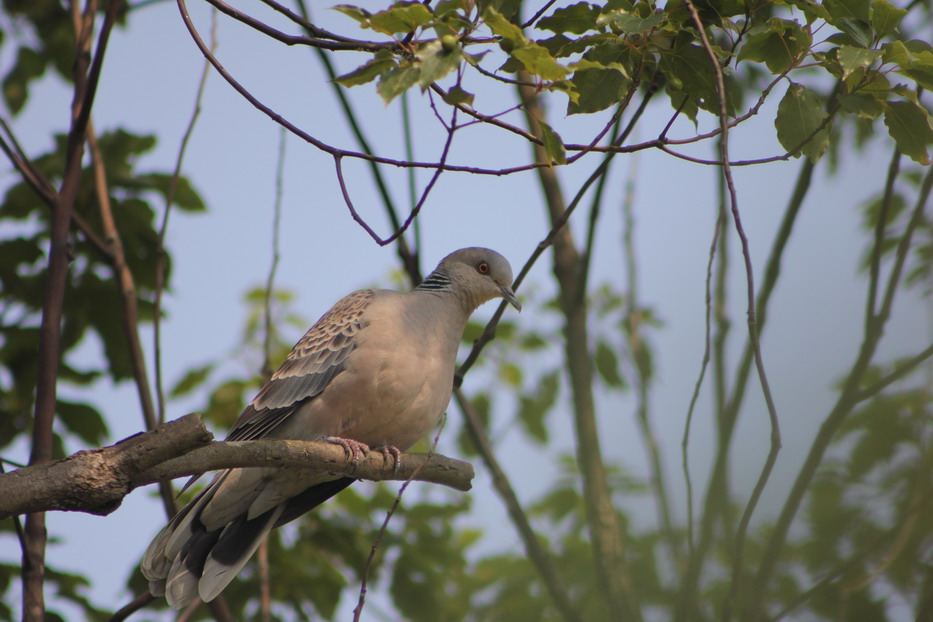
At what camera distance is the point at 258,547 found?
4.42 meters

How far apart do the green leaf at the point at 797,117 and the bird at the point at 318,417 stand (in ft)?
6.43

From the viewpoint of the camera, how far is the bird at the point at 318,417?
4059mm

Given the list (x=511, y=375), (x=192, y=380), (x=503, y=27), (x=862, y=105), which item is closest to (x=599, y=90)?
(x=503, y=27)

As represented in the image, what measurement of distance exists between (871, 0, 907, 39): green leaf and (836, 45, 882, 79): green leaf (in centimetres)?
12

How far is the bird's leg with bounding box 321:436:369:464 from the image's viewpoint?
11.8ft

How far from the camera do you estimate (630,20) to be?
2.62m

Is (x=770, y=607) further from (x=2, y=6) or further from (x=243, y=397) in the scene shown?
(x=2, y=6)

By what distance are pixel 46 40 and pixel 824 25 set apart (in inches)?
180

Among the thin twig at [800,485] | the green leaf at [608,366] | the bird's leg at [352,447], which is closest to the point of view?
the thin twig at [800,485]

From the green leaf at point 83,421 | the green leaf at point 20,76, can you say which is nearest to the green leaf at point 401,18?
Result: the green leaf at point 83,421

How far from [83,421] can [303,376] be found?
1.05m

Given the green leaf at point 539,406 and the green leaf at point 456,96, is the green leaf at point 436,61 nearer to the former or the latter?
the green leaf at point 456,96

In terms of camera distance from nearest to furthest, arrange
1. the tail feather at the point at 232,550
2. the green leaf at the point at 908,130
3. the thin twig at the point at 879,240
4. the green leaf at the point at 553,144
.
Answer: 1. the green leaf at the point at 553,144
2. the green leaf at the point at 908,130
3. the thin twig at the point at 879,240
4. the tail feather at the point at 232,550

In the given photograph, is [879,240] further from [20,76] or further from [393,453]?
[20,76]
